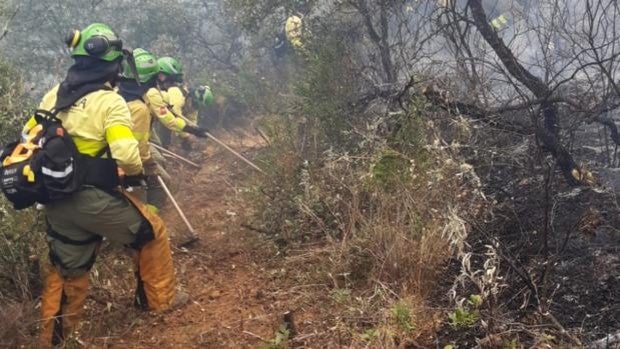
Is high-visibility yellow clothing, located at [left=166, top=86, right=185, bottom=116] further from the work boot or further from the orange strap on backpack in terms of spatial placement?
the orange strap on backpack

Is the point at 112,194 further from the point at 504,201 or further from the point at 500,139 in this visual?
the point at 500,139

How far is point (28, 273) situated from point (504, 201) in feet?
12.1

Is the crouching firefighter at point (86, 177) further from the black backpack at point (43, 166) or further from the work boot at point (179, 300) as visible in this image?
the work boot at point (179, 300)

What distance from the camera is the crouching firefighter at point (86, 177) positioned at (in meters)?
3.54

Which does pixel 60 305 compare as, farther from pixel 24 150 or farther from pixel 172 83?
pixel 172 83

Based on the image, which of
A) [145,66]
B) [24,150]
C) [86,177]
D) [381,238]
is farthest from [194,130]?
[381,238]

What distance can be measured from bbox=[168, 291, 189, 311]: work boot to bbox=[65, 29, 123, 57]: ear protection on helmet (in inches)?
71.1

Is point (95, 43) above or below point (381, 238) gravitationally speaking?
above

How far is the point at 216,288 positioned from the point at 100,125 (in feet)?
5.31

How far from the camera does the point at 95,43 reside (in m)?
3.66

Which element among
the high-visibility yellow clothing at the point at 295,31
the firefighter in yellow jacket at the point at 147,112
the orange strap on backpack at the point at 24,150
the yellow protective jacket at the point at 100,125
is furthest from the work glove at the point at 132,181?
the high-visibility yellow clothing at the point at 295,31

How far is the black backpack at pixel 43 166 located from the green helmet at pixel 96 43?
48 cm

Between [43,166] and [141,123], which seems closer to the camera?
[43,166]

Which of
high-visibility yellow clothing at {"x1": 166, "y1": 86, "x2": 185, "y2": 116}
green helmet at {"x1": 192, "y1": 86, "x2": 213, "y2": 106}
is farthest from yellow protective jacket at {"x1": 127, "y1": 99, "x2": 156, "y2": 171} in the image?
green helmet at {"x1": 192, "y1": 86, "x2": 213, "y2": 106}
